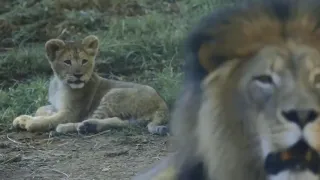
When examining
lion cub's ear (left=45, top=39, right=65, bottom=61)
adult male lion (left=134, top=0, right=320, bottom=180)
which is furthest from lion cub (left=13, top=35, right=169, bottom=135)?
adult male lion (left=134, top=0, right=320, bottom=180)

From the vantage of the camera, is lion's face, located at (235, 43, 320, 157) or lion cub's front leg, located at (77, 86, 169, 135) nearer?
lion's face, located at (235, 43, 320, 157)

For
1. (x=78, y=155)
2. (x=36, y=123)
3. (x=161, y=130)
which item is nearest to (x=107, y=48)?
(x=36, y=123)

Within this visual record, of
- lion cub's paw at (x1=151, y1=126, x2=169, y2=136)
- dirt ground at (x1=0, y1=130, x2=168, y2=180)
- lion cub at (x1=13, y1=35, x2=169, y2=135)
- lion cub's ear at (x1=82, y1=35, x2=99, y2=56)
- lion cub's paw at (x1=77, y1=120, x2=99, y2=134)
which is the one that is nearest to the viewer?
dirt ground at (x1=0, y1=130, x2=168, y2=180)

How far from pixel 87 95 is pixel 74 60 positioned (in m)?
0.28

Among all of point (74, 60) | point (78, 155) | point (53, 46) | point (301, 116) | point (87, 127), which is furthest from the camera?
point (53, 46)

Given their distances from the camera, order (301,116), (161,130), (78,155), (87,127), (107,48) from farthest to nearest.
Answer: (107,48) < (87,127) < (161,130) < (78,155) < (301,116)

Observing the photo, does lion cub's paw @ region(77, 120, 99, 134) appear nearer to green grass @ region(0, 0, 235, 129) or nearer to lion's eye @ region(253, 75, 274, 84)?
green grass @ region(0, 0, 235, 129)

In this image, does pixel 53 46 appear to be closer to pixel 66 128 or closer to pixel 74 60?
pixel 74 60

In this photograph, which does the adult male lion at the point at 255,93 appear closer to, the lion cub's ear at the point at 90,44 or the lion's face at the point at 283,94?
the lion's face at the point at 283,94

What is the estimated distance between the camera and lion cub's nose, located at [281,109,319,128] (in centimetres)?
108

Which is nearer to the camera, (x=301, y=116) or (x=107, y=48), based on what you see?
(x=301, y=116)

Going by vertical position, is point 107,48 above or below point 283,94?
below

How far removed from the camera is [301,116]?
3.53 feet

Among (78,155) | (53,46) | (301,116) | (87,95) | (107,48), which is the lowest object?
(78,155)
